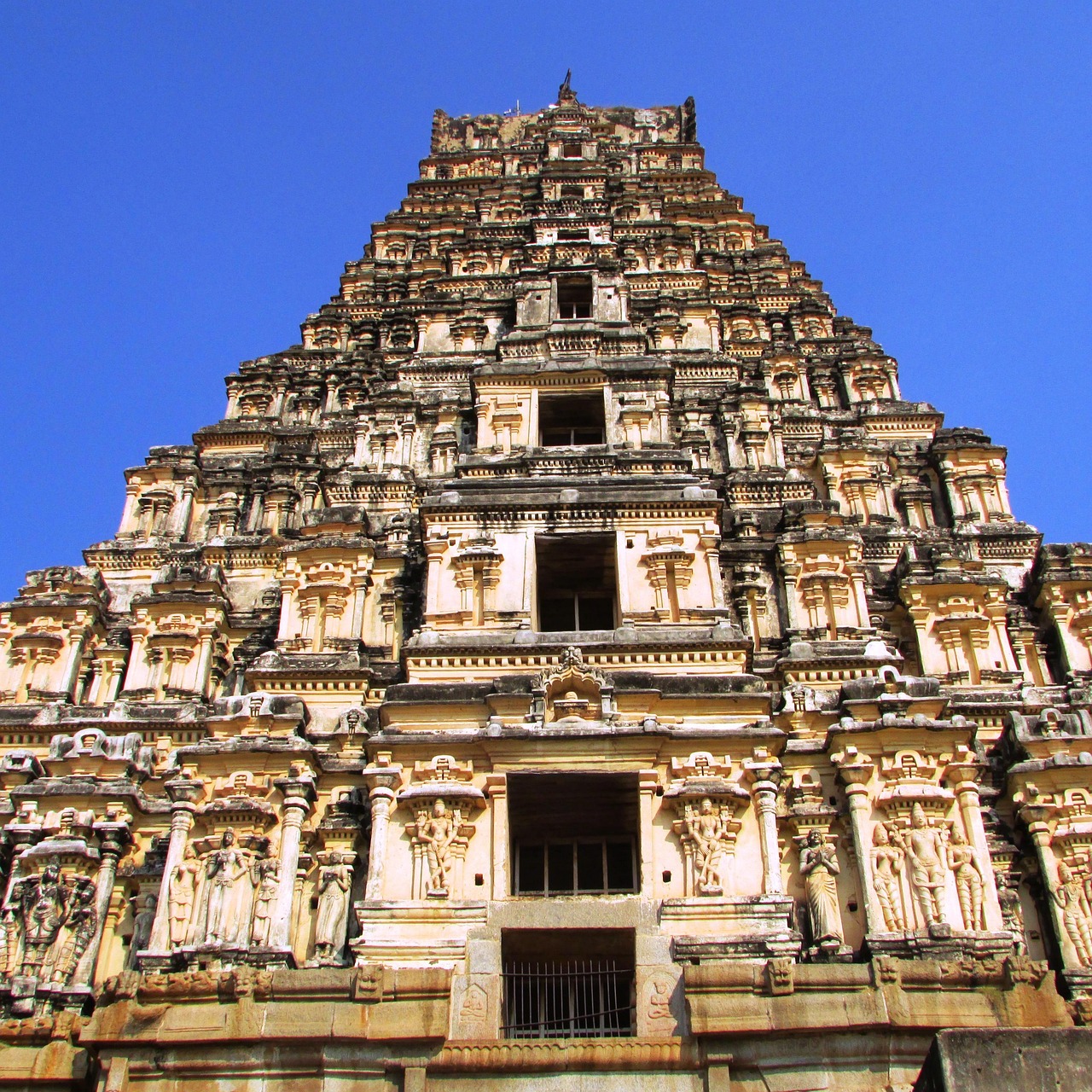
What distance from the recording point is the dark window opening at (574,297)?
2759 centimetres

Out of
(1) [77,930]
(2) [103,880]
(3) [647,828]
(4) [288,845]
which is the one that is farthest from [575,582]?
(1) [77,930]

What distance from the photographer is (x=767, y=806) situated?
15273 millimetres

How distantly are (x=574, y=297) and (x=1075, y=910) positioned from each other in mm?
17378

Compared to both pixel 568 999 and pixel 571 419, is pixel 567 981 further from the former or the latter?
pixel 571 419

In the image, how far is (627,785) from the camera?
1573 cm

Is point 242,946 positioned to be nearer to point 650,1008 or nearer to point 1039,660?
point 650,1008

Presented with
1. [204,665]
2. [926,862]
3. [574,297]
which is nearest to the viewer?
[926,862]

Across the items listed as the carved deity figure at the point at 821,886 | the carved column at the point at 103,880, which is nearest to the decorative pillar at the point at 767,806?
the carved deity figure at the point at 821,886

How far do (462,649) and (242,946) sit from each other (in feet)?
16.7

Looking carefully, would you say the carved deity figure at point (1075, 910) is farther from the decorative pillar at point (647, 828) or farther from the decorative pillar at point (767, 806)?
the decorative pillar at point (647, 828)

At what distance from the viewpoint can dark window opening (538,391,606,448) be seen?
2362cm

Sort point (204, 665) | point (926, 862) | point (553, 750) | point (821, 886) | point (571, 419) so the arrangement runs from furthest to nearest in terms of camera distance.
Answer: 1. point (571, 419)
2. point (204, 665)
3. point (553, 750)
4. point (821, 886)
5. point (926, 862)

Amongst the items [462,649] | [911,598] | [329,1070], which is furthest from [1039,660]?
[329,1070]

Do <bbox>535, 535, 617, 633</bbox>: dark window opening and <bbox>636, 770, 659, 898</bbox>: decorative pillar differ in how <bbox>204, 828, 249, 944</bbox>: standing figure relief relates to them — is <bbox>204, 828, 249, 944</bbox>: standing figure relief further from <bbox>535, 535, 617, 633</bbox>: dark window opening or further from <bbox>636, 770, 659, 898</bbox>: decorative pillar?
<bbox>535, 535, 617, 633</bbox>: dark window opening
